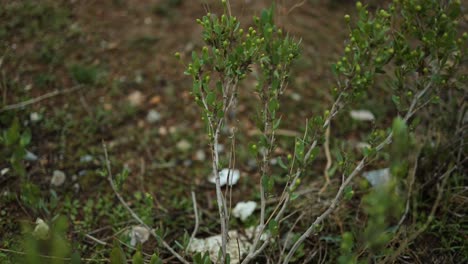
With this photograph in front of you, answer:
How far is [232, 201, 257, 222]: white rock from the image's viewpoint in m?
2.18

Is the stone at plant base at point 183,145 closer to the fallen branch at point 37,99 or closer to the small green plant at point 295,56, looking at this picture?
the fallen branch at point 37,99

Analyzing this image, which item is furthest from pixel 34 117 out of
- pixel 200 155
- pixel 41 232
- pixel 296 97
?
pixel 296 97

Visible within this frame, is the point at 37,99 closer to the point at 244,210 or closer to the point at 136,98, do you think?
the point at 136,98

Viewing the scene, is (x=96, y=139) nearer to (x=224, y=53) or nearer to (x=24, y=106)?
(x=24, y=106)

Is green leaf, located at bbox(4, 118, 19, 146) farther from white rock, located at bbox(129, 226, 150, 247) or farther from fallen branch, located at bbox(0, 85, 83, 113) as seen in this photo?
fallen branch, located at bbox(0, 85, 83, 113)

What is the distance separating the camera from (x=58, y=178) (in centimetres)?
228

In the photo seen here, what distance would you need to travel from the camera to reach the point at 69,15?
321 centimetres

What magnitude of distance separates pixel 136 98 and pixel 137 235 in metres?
1.06

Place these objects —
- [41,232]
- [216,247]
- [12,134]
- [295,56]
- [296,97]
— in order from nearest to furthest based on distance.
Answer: [12,134], [41,232], [295,56], [216,247], [296,97]

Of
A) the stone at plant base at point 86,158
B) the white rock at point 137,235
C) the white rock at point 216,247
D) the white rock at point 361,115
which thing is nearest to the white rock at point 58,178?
A: the stone at plant base at point 86,158

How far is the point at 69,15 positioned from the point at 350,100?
91.6 inches

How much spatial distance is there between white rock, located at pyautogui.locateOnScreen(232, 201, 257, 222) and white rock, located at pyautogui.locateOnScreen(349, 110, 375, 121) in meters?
0.94

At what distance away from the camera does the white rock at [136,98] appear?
280 centimetres

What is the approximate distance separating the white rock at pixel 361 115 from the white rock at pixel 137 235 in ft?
4.69
